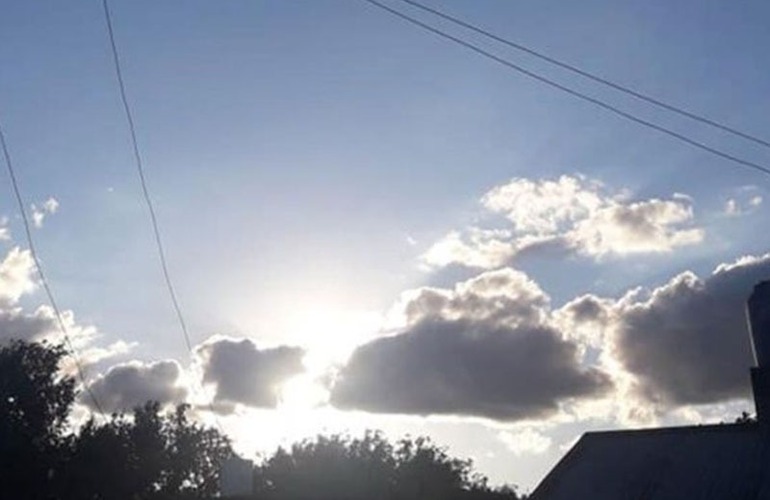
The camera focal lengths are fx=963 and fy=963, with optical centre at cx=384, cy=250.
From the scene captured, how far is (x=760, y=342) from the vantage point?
28.3 m

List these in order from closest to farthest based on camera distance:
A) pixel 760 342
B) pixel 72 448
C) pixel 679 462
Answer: pixel 679 462 < pixel 760 342 < pixel 72 448

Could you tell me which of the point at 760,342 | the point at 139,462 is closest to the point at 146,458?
the point at 139,462

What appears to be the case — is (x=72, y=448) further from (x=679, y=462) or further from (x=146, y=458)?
(x=679, y=462)

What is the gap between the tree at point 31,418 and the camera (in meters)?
52.3

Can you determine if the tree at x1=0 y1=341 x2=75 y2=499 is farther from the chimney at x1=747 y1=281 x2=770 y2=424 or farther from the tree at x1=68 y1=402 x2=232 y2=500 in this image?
the chimney at x1=747 y1=281 x2=770 y2=424

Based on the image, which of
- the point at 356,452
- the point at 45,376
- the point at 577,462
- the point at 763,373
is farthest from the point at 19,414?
the point at 763,373

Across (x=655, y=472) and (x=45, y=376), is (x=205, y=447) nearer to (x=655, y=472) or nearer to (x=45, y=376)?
(x=45, y=376)

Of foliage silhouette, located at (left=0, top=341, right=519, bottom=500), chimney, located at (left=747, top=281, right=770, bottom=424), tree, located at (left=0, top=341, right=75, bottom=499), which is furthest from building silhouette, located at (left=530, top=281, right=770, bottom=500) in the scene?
tree, located at (left=0, top=341, right=75, bottom=499)

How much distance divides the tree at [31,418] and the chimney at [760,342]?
39.7 meters

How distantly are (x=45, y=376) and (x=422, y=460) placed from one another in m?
31.5

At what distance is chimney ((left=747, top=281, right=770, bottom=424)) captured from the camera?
26.1 m

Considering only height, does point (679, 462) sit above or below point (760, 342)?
below

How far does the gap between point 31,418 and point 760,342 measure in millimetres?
43751

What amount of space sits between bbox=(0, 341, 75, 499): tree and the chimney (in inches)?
1562
